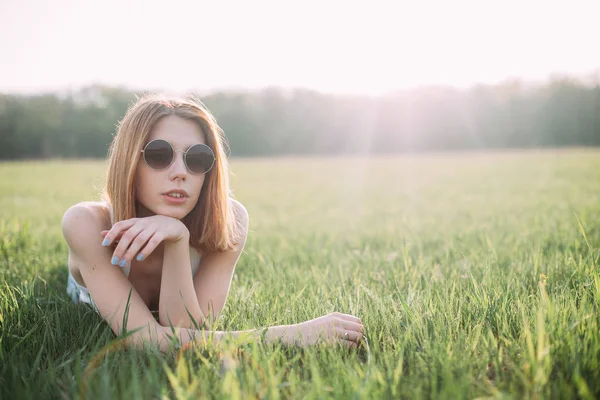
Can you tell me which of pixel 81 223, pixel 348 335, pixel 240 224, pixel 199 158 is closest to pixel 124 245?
pixel 81 223

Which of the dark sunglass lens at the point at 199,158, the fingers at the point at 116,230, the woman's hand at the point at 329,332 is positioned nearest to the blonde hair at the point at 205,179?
the dark sunglass lens at the point at 199,158

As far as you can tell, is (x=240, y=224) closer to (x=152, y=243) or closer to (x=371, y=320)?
(x=152, y=243)

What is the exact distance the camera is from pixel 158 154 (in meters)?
2.19

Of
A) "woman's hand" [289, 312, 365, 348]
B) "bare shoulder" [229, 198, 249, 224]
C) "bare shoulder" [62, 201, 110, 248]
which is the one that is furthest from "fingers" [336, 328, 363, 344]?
"bare shoulder" [62, 201, 110, 248]

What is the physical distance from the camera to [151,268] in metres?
2.47

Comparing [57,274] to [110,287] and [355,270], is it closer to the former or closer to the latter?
[110,287]

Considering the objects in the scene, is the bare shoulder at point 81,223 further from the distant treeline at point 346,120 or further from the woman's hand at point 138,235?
the distant treeline at point 346,120

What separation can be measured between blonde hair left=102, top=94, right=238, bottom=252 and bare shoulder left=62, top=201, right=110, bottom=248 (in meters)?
0.09

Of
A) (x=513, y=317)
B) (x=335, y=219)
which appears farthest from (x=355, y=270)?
(x=335, y=219)

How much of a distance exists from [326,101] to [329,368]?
144 ft

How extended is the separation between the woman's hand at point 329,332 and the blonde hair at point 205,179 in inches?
28.8

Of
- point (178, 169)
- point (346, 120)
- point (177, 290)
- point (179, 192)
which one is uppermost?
point (346, 120)

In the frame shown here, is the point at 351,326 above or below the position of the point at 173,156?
below

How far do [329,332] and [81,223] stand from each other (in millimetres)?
1240
